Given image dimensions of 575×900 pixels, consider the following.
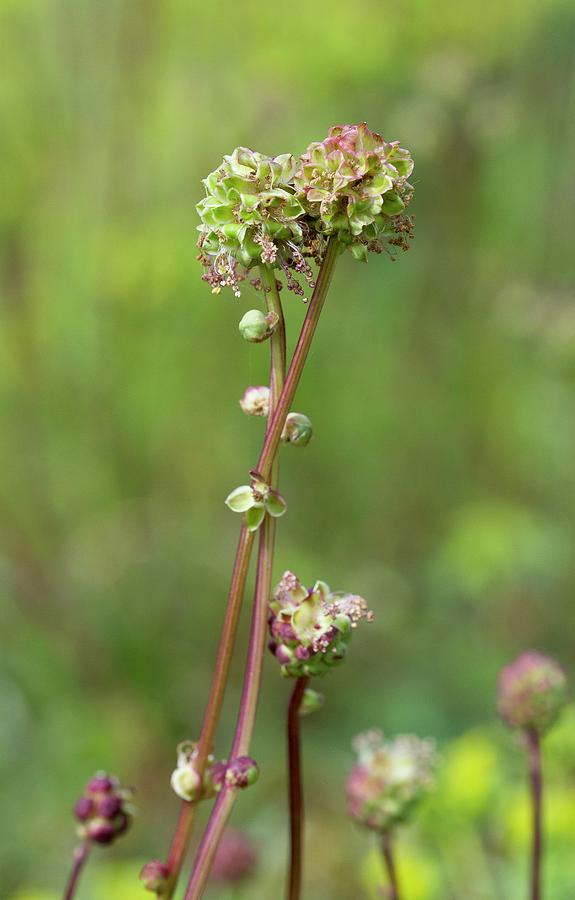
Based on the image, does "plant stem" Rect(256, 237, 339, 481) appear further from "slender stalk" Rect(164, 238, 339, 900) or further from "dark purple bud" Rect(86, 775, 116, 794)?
"dark purple bud" Rect(86, 775, 116, 794)

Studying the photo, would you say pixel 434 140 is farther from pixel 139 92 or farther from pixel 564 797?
pixel 564 797

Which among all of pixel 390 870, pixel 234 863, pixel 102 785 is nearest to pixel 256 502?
pixel 102 785

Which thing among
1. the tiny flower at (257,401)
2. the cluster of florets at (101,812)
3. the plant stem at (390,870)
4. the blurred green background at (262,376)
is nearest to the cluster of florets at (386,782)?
the plant stem at (390,870)

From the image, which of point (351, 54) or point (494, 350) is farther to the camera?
point (494, 350)

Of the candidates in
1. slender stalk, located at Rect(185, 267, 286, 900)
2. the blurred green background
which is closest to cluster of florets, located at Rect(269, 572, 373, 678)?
slender stalk, located at Rect(185, 267, 286, 900)

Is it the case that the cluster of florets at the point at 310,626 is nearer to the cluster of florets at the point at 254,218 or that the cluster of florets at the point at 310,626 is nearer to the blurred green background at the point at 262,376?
the cluster of florets at the point at 254,218

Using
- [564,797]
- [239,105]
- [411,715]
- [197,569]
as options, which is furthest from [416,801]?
[239,105]
